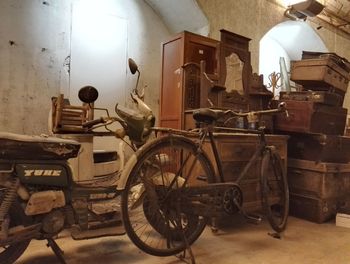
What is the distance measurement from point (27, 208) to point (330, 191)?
2977 millimetres

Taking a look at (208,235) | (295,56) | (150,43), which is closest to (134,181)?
(208,235)

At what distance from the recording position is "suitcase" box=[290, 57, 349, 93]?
368cm

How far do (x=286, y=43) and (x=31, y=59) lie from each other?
5698mm

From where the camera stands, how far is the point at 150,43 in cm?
505

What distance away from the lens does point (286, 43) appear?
7.49 meters

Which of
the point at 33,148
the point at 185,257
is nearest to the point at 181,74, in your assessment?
the point at 185,257

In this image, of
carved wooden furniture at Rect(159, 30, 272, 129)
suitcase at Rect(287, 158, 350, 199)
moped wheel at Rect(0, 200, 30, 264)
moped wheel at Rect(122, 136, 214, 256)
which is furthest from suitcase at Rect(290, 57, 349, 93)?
moped wheel at Rect(0, 200, 30, 264)

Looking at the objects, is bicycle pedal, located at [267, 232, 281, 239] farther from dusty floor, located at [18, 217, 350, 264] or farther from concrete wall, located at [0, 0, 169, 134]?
concrete wall, located at [0, 0, 169, 134]

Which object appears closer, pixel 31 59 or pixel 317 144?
pixel 317 144

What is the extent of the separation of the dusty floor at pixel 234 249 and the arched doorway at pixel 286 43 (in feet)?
15.0

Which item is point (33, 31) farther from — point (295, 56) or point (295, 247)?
point (295, 56)

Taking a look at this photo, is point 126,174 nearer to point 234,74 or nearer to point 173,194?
point 173,194

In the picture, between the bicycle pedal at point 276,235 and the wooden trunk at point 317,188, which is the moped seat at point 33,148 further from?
the wooden trunk at point 317,188

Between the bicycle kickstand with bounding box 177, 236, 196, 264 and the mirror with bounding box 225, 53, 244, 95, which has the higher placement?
the mirror with bounding box 225, 53, 244, 95
